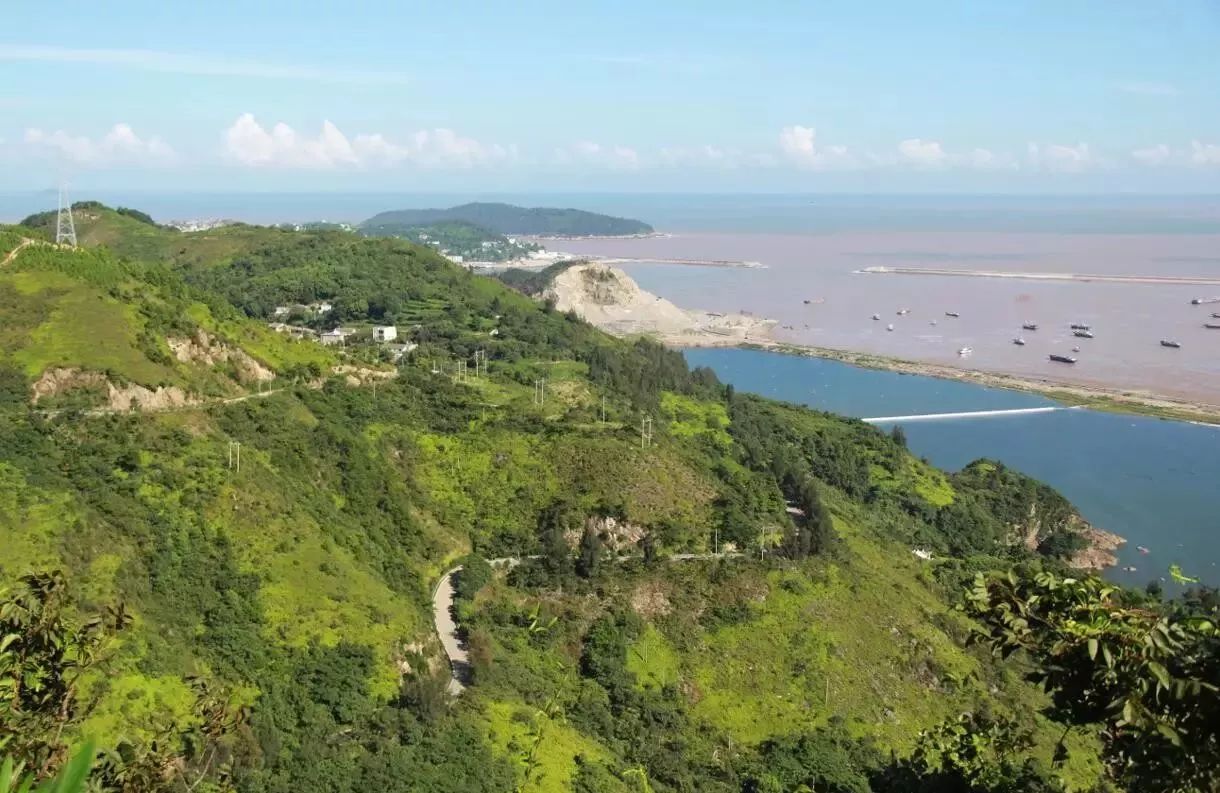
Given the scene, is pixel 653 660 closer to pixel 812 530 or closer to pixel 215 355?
pixel 812 530

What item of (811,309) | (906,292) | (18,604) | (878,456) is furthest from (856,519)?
(906,292)

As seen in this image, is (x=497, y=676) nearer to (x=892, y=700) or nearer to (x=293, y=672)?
(x=293, y=672)

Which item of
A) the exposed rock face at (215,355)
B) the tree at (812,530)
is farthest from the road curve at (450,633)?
the tree at (812,530)

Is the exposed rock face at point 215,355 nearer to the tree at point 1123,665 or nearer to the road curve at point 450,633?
the road curve at point 450,633

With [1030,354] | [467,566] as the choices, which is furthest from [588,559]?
[1030,354]

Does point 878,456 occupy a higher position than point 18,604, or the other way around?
point 18,604

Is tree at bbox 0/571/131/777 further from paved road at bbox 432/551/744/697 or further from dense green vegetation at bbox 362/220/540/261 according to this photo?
dense green vegetation at bbox 362/220/540/261

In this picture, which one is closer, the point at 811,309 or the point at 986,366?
the point at 986,366
